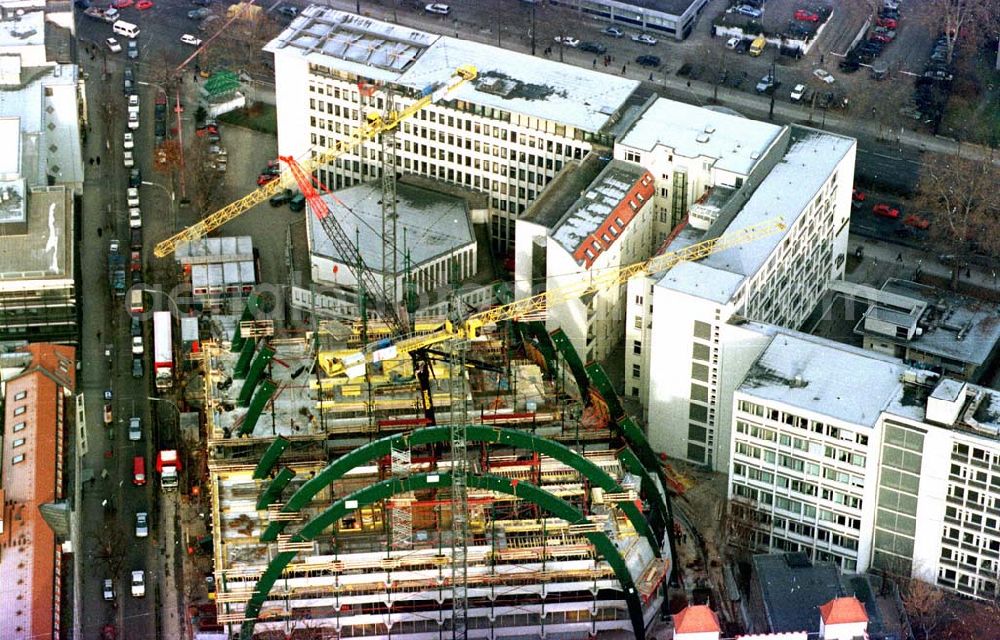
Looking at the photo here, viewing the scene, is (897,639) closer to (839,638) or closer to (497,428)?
(839,638)

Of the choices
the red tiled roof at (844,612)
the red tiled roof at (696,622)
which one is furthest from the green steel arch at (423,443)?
the red tiled roof at (844,612)

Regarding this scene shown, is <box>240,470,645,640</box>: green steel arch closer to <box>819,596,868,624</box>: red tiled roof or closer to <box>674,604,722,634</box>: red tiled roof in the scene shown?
<box>674,604,722,634</box>: red tiled roof

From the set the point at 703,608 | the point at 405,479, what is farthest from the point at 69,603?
the point at 703,608

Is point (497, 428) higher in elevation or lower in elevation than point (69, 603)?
higher

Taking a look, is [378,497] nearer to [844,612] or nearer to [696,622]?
[696,622]

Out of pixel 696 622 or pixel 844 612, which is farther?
pixel 844 612

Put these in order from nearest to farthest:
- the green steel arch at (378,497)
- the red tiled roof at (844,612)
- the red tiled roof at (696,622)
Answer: the red tiled roof at (696,622) → the red tiled roof at (844,612) → the green steel arch at (378,497)

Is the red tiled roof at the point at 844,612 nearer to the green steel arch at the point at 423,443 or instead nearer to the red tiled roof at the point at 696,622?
the red tiled roof at the point at 696,622

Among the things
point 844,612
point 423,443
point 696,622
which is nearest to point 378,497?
point 423,443
